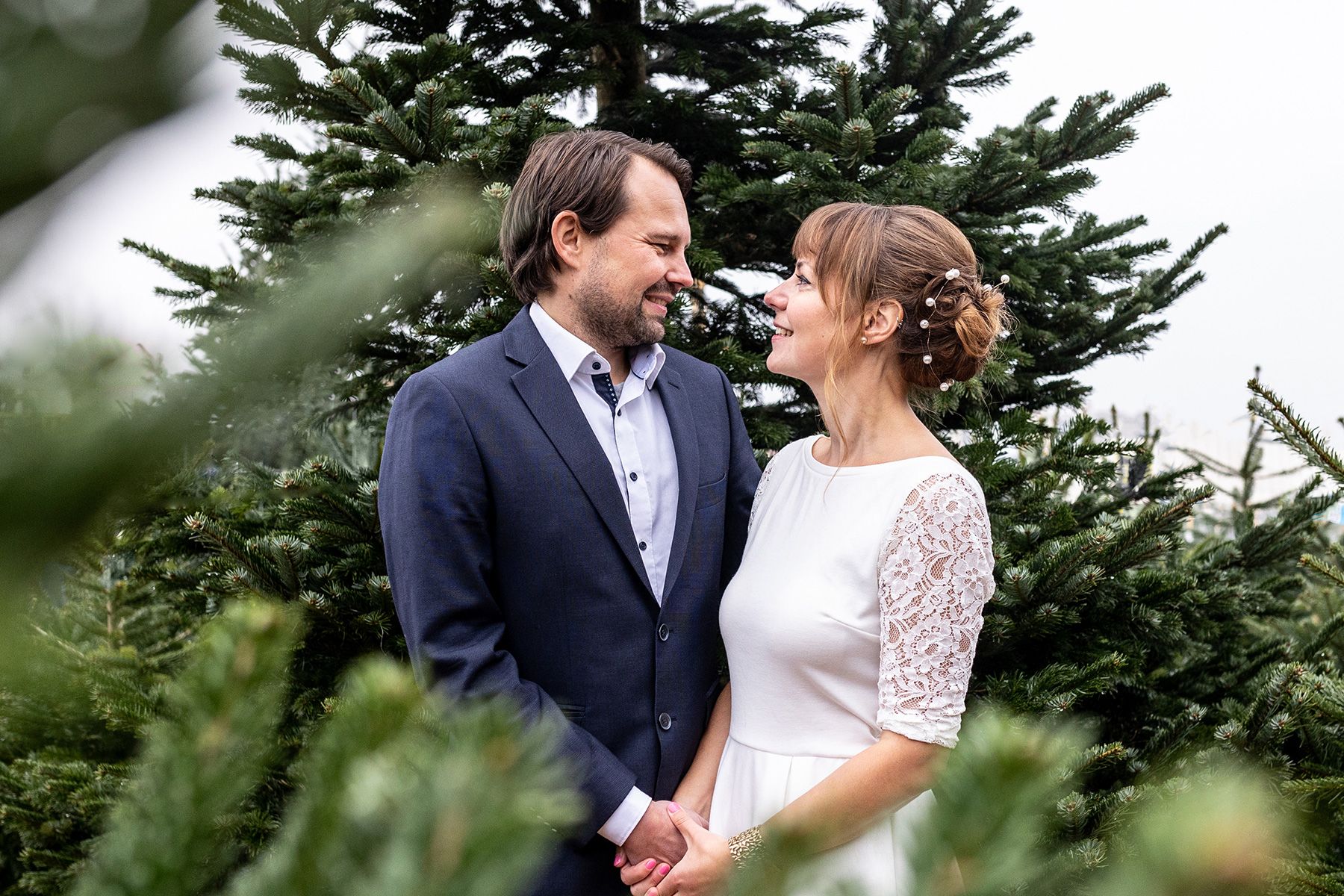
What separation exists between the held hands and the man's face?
110 cm

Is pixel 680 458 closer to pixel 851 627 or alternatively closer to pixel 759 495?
pixel 759 495

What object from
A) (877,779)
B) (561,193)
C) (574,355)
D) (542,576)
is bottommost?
(877,779)

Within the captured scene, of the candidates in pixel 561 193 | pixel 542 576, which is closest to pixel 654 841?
pixel 542 576

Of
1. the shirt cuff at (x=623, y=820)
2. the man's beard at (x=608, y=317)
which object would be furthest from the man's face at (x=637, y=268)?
the shirt cuff at (x=623, y=820)

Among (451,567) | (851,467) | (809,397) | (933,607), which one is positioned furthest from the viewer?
(809,397)

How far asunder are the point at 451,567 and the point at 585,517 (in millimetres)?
294

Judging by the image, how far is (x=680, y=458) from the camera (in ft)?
7.04

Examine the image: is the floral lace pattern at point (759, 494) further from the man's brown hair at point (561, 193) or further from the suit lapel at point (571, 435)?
the man's brown hair at point (561, 193)

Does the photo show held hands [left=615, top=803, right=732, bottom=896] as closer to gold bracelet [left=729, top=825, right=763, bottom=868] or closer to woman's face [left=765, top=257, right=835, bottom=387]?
gold bracelet [left=729, top=825, right=763, bottom=868]

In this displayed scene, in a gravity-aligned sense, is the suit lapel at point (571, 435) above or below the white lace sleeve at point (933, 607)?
above

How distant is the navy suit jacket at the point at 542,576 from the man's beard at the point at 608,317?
167mm

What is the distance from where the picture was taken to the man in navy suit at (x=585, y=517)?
1839 mm

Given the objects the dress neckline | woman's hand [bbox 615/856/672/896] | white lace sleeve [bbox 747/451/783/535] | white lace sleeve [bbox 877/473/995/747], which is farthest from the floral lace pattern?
woman's hand [bbox 615/856/672/896]

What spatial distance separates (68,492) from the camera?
0.25 m
